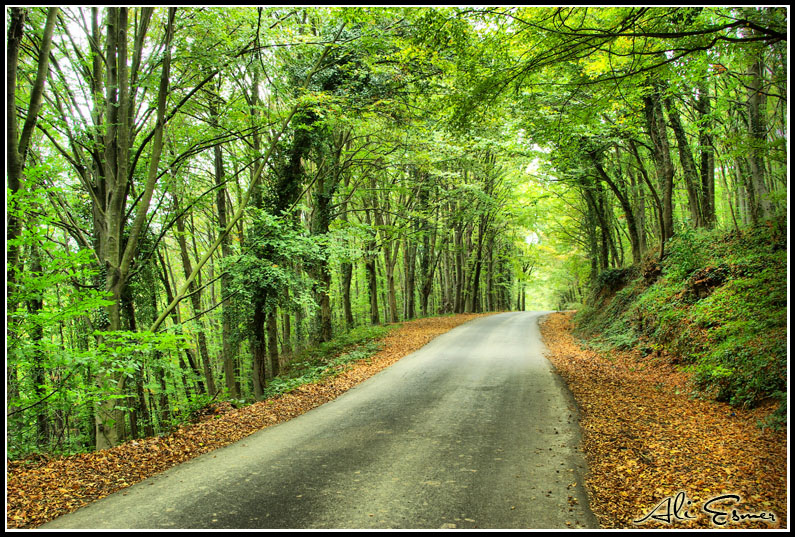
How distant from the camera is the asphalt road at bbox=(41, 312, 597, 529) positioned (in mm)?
3508

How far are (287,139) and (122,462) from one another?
10.2 metres

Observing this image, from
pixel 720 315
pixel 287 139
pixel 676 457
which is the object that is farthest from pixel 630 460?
pixel 287 139

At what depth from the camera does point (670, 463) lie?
13.9 ft

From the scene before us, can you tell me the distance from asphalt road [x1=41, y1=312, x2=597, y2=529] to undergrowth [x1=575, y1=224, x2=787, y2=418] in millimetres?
2548

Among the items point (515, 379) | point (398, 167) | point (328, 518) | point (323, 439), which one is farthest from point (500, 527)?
point (398, 167)

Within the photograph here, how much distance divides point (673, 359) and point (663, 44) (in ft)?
21.7

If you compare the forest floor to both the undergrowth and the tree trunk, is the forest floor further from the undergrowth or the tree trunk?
the tree trunk

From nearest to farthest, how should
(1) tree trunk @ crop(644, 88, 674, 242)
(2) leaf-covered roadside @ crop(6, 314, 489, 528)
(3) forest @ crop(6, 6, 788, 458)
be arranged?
1. (2) leaf-covered roadside @ crop(6, 314, 489, 528)
2. (3) forest @ crop(6, 6, 788, 458)
3. (1) tree trunk @ crop(644, 88, 674, 242)

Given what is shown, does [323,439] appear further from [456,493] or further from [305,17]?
[305,17]

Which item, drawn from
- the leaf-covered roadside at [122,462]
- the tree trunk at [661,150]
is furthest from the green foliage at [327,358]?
the tree trunk at [661,150]

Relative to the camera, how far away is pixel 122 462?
487 cm

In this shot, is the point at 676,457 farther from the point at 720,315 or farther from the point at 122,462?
the point at 122,462

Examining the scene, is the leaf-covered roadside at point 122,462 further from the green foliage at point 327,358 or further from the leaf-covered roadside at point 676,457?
the leaf-covered roadside at point 676,457

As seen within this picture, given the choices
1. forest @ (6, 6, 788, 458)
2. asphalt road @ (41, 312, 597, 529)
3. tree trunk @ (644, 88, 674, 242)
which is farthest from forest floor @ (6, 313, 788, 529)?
tree trunk @ (644, 88, 674, 242)
